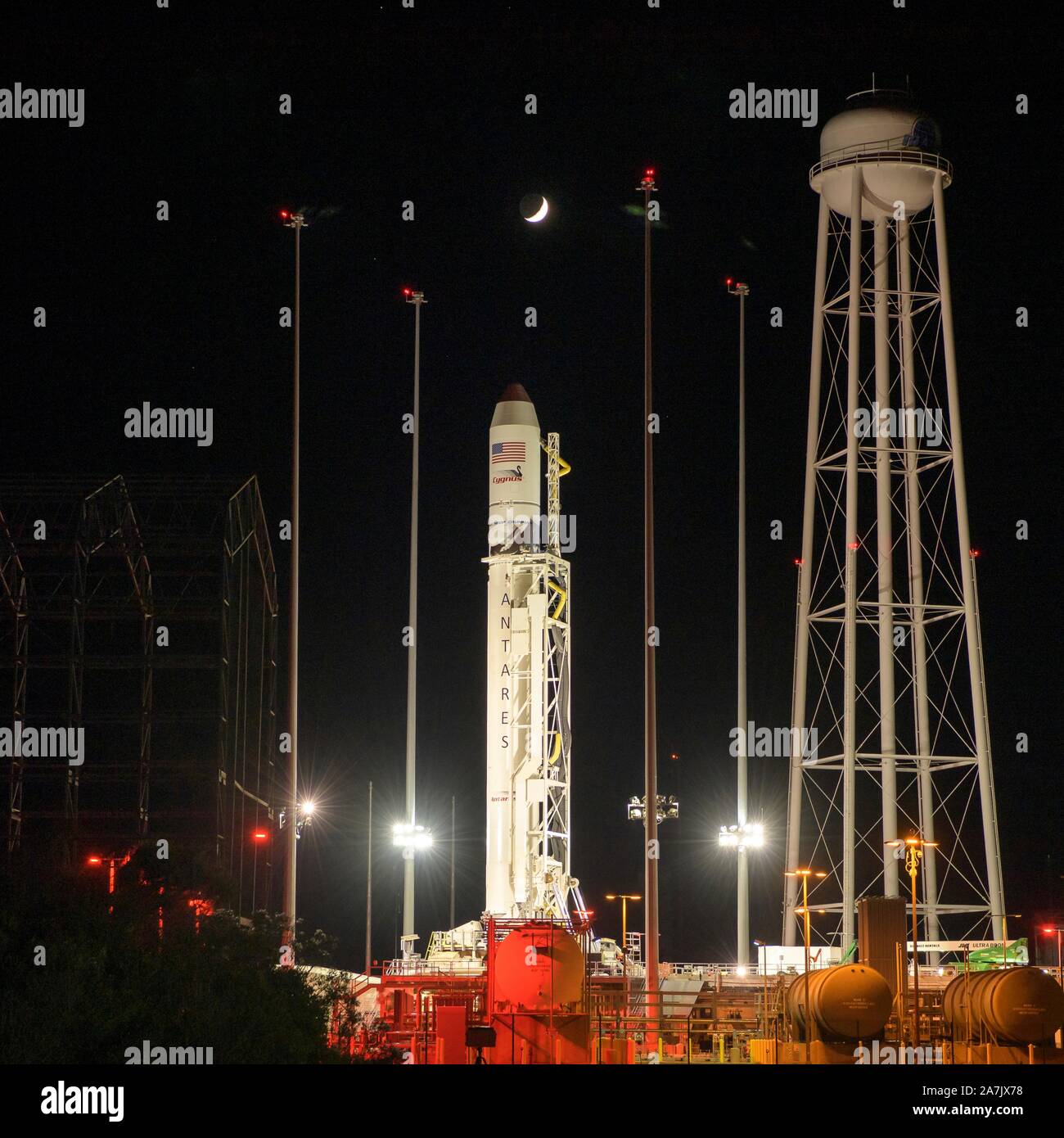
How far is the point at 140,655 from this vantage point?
5178cm

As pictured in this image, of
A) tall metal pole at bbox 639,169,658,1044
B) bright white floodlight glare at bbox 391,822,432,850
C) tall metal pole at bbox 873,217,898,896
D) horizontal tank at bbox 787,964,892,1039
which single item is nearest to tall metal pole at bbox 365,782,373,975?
bright white floodlight glare at bbox 391,822,432,850

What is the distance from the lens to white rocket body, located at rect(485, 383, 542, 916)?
50.4 metres

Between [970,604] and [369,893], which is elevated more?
[970,604]

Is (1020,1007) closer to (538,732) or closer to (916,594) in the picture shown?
(916,594)

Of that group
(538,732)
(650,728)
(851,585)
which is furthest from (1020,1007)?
(538,732)

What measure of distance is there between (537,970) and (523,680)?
14.5 m

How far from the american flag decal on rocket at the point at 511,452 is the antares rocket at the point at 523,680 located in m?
0.03

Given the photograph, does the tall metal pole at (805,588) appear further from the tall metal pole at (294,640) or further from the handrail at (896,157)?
the tall metal pole at (294,640)

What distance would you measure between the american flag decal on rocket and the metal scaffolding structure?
704 cm

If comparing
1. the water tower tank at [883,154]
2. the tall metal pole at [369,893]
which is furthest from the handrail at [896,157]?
the tall metal pole at [369,893]

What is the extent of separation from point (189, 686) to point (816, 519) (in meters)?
22.6
